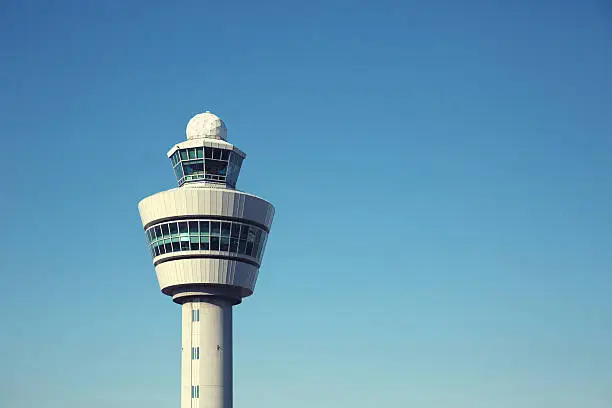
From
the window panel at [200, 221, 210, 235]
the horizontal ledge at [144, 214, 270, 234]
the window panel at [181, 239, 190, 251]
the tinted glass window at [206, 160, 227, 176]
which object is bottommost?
the window panel at [181, 239, 190, 251]

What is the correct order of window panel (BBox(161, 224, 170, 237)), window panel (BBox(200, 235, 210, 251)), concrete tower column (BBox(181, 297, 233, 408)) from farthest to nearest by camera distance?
window panel (BBox(161, 224, 170, 237)), window panel (BBox(200, 235, 210, 251)), concrete tower column (BBox(181, 297, 233, 408))

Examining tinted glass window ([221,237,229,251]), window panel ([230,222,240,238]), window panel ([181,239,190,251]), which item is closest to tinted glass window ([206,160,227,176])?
window panel ([230,222,240,238])

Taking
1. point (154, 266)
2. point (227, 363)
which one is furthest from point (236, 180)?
point (227, 363)

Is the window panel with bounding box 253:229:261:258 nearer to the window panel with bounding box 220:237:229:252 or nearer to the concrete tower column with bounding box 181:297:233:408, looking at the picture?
the window panel with bounding box 220:237:229:252

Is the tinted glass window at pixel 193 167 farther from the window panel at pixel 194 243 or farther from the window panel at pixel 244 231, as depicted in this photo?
the window panel at pixel 194 243

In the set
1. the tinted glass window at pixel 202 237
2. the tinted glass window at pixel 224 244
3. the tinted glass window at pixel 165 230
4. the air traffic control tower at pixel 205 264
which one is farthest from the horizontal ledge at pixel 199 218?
the tinted glass window at pixel 224 244
